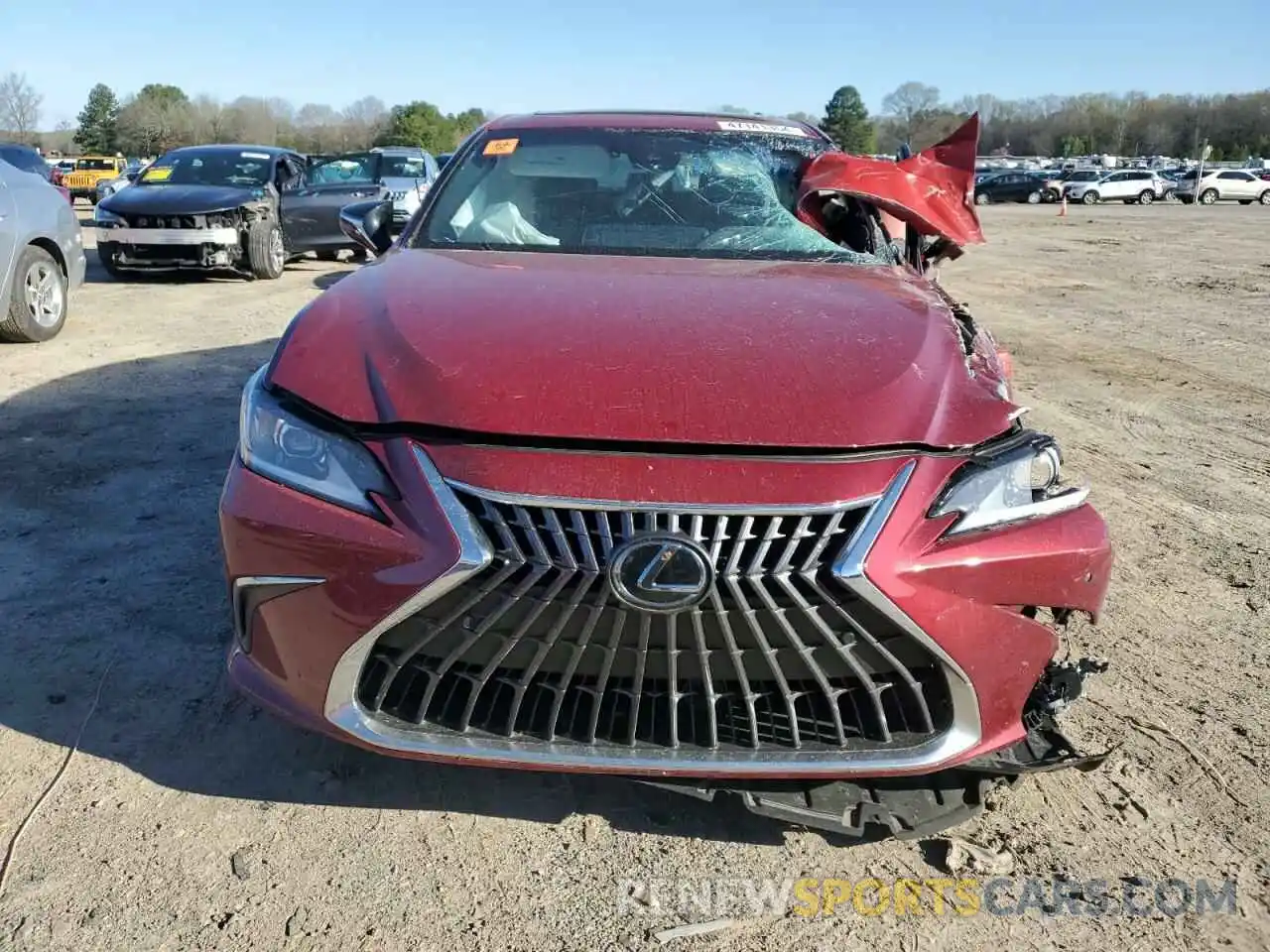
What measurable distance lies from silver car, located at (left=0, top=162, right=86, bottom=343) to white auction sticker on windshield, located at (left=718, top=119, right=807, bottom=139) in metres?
5.51

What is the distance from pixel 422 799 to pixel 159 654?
1143mm

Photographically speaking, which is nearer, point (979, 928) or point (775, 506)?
point (775, 506)

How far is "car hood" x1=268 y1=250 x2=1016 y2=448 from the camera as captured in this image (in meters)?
2.07

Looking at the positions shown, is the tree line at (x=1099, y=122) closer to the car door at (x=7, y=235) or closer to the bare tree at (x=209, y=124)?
the bare tree at (x=209, y=124)

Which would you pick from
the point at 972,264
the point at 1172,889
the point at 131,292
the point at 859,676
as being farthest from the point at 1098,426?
the point at 972,264

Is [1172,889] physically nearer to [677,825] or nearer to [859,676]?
[859,676]

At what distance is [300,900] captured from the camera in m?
2.16

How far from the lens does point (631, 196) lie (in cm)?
358

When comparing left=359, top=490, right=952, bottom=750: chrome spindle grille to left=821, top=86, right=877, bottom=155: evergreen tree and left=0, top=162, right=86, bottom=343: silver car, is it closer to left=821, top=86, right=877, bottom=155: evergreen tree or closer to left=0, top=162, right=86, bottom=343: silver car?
left=0, top=162, right=86, bottom=343: silver car

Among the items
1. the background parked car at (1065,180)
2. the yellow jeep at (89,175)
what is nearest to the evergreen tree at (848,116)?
the background parked car at (1065,180)

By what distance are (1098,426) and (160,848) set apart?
5.42 meters

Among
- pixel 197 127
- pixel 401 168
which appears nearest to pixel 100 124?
A: pixel 197 127

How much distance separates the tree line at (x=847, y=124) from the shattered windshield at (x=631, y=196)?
27974mm

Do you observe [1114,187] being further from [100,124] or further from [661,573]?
[100,124]
